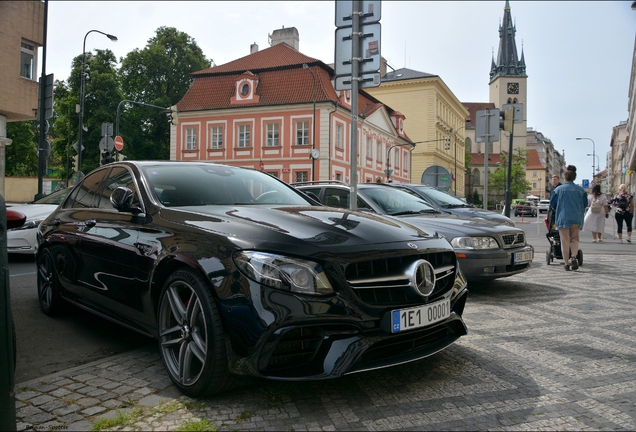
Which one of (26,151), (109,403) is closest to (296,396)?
(109,403)

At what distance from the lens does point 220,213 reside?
3840 mm

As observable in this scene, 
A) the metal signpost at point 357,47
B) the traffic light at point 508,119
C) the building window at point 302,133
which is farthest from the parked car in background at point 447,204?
the building window at point 302,133

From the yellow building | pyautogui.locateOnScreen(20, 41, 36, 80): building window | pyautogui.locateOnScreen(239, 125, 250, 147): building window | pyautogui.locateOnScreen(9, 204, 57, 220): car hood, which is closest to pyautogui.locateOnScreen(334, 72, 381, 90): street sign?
pyautogui.locateOnScreen(9, 204, 57, 220): car hood

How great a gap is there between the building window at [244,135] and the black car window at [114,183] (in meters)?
38.9

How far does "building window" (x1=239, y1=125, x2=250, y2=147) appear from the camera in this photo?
43406mm

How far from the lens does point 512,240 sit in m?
7.52

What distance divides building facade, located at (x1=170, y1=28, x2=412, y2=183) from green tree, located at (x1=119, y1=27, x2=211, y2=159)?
6.61 metres

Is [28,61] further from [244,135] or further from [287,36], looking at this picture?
[287,36]

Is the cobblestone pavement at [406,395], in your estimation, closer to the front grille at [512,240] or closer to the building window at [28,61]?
the front grille at [512,240]

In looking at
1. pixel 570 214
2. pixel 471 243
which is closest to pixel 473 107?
pixel 570 214

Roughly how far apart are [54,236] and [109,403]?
8.29 ft

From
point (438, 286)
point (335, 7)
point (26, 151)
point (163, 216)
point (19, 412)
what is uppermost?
point (26, 151)

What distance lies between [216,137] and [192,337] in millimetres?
42129

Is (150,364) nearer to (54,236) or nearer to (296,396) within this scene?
(296,396)
